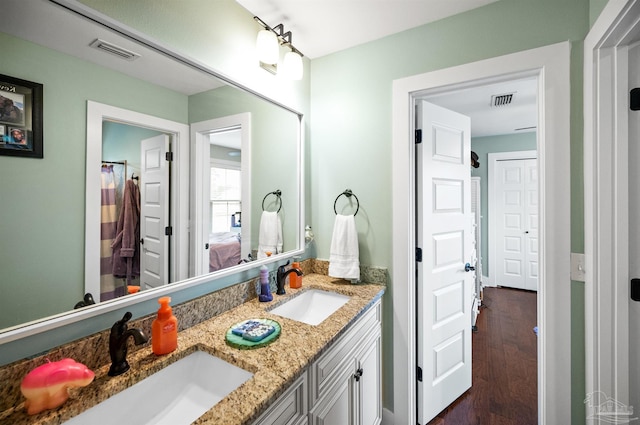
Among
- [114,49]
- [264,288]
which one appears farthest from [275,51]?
[264,288]

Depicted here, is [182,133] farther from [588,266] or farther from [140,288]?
[588,266]

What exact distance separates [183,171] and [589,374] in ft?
6.63

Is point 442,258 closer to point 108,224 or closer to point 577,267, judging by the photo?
point 577,267

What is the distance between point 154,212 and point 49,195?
332 millimetres

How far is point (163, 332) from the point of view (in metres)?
0.94

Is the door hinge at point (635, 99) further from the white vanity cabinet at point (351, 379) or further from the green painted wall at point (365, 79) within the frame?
the white vanity cabinet at point (351, 379)

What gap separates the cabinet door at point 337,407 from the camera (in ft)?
3.43

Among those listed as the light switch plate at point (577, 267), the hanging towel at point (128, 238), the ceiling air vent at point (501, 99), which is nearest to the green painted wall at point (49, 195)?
the hanging towel at point (128, 238)

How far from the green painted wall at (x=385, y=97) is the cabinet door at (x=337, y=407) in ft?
1.81

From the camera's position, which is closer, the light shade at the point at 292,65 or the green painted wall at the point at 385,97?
the green painted wall at the point at 385,97

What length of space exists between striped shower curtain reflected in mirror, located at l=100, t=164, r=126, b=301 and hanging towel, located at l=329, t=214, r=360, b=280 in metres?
1.14

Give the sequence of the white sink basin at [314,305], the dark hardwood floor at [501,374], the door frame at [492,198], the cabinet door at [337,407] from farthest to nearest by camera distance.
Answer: the door frame at [492,198], the dark hardwood floor at [501,374], the white sink basin at [314,305], the cabinet door at [337,407]

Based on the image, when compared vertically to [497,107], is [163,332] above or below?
below

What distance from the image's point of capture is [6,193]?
746 millimetres
